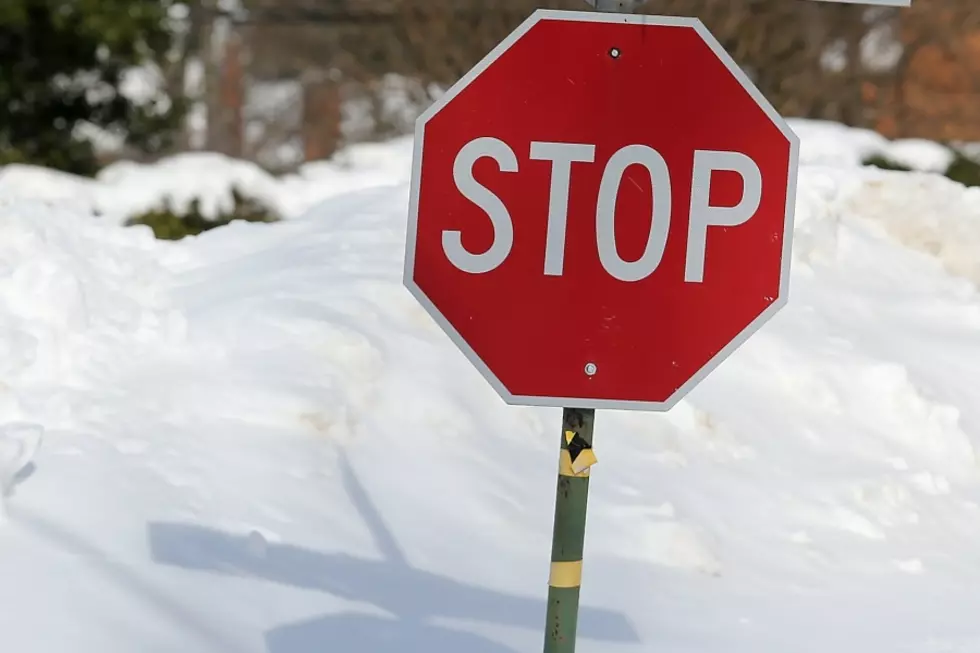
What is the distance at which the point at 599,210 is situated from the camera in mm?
2109

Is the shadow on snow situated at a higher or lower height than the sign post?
lower

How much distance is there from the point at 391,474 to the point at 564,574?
1.98 metres

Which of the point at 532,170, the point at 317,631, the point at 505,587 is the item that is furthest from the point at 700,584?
the point at 532,170

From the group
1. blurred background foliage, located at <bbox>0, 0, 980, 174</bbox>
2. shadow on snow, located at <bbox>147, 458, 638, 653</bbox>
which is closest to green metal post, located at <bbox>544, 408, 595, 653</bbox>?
shadow on snow, located at <bbox>147, 458, 638, 653</bbox>

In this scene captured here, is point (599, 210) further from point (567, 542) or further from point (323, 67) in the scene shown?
point (323, 67)

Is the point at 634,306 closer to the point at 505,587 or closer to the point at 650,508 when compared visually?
the point at 505,587

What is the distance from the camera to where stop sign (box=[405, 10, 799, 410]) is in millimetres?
2086

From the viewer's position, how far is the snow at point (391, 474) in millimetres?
3195

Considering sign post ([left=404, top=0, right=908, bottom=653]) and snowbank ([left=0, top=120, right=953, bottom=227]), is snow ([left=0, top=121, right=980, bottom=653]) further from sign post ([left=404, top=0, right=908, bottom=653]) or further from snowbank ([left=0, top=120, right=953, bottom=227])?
snowbank ([left=0, top=120, right=953, bottom=227])

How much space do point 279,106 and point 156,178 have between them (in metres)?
11.0

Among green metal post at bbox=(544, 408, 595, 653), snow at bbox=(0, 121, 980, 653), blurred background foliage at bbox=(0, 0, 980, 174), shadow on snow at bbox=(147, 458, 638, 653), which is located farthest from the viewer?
blurred background foliage at bbox=(0, 0, 980, 174)

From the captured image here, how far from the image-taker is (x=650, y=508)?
4340 millimetres

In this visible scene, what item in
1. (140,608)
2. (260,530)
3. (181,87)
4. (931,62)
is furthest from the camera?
(181,87)

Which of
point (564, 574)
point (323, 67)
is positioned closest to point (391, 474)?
Result: point (564, 574)
